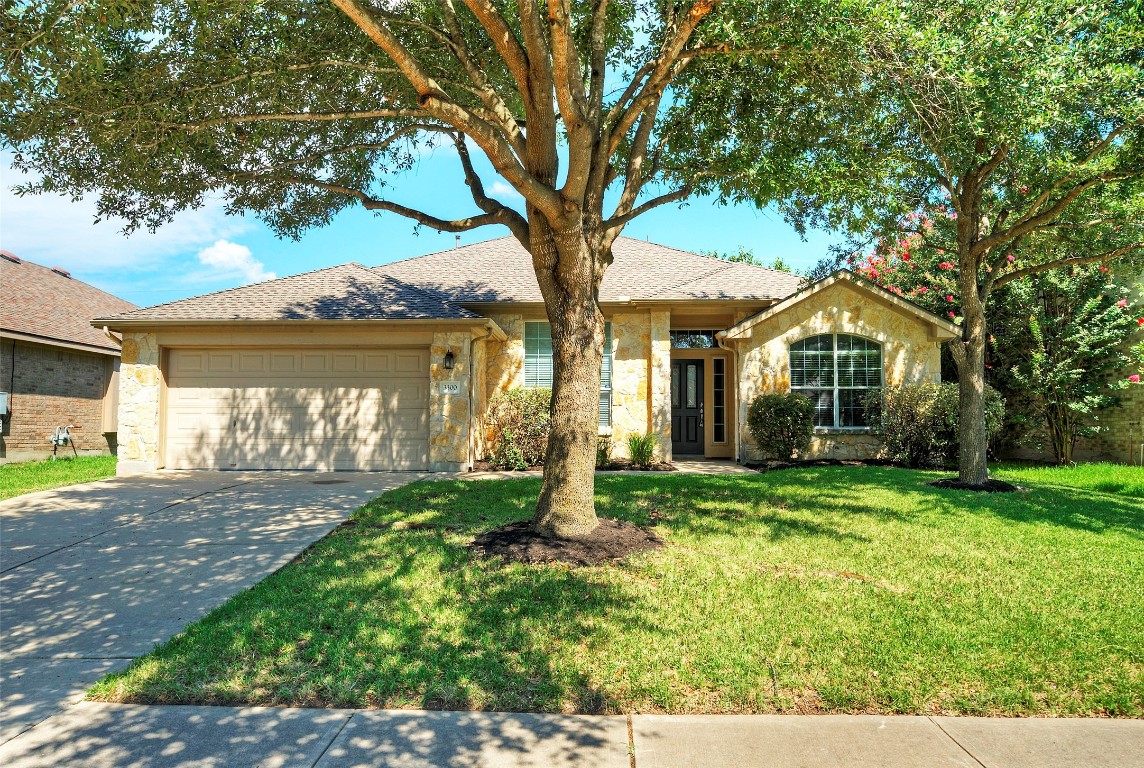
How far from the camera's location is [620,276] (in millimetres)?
14102

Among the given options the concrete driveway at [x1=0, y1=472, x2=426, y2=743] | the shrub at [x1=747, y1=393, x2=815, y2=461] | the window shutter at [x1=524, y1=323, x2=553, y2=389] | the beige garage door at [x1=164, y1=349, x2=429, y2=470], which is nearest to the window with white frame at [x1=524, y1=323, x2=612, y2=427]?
the window shutter at [x1=524, y1=323, x2=553, y2=389]

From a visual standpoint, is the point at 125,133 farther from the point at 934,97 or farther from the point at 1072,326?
the point at 1072,326

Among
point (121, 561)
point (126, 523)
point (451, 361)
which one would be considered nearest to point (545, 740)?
point (121, 561)

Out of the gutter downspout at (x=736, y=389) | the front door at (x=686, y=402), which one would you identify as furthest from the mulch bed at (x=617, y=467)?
the front door at (x=686, y=402)

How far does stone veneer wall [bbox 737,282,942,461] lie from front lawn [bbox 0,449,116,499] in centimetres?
1211

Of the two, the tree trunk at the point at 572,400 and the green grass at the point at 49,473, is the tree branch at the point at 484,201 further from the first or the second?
the green grass at the point at 49,473

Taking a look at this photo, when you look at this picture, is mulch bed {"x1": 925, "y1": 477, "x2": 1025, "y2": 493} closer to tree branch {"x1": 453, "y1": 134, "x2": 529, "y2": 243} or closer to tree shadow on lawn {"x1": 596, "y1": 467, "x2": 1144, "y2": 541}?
tree shadow on lawn {"x1": 596, "y1": 467, "x2": 1144, "y2": 541}

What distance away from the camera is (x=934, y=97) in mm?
6613

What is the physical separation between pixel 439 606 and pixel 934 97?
6.76 metres

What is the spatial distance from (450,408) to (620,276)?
15.9ft

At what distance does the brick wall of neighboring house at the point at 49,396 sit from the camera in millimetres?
13859

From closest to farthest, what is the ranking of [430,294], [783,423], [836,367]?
[783,423], [836,367], [430,294]

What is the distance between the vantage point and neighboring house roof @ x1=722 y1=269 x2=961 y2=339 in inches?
500

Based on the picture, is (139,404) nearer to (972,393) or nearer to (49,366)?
(49,366)
